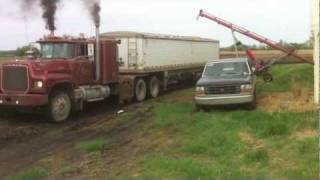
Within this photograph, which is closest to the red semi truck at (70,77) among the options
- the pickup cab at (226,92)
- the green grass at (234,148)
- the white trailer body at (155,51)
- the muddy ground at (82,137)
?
the white trailer body at (155,51)

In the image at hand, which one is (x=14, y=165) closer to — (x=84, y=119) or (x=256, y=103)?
(x=84, y=119)

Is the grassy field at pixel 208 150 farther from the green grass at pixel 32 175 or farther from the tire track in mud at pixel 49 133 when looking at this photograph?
the tire track in mud at pixel 49 133

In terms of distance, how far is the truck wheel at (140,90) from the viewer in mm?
26419

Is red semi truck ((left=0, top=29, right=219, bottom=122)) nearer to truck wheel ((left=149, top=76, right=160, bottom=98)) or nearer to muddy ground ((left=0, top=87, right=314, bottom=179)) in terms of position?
truck wheel ((left=149, top=76, right=160, bottom=98))

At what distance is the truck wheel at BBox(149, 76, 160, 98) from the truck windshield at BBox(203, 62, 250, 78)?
626 cm

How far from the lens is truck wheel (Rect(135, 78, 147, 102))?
2642cm

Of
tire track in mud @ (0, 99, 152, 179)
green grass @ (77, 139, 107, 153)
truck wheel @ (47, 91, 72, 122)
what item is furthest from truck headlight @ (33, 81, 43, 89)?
green grass @ (77, 139, 107, 153)

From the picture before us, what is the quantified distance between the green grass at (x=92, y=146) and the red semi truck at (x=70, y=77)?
4.70m

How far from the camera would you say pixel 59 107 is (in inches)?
796

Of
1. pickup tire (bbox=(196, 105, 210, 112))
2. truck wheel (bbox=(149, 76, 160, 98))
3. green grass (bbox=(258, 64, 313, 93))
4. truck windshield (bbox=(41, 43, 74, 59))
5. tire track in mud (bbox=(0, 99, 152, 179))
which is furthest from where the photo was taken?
truck wheel (bbox=(149, 76, 160, 98))

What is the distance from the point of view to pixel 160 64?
29.3m

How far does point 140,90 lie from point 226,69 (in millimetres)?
6071

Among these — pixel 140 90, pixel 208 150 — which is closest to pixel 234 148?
pixel 208 150

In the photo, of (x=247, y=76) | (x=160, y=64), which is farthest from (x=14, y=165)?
(x=160, y=64)
